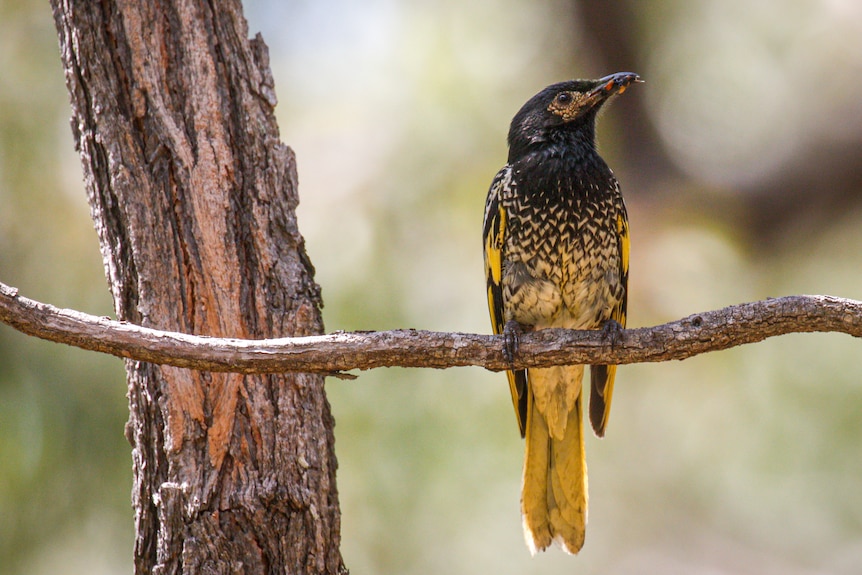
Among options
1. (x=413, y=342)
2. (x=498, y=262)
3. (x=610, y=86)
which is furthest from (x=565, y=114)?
(x=413, y=342)

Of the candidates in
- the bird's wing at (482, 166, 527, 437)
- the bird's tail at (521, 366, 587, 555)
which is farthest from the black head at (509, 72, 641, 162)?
the bird's tail at (521, 366, 587, 555)

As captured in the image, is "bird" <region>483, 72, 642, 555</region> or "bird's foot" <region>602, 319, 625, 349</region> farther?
"bird" <region>483, 72, 642, 555</region>

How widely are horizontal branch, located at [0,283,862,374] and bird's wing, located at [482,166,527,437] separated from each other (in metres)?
1.01

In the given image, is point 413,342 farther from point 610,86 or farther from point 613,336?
point 610,86

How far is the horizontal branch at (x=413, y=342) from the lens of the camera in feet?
8.32

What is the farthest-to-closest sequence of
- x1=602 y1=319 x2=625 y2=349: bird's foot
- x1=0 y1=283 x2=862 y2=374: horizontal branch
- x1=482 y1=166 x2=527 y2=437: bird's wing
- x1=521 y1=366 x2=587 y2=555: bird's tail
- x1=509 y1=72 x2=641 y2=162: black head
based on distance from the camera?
1. x1=509 y1=72 x2=641 y2=162: black head
2. x1=482 y1=166 x2=527 y2=437: bird's wing
3. x1=521 y1=366 x2=587 y2=555: bird's tail
4. x1=602 y1=319 x2=625 y2=349: bird's foot
5. x1=0 y1=283 x2=862 y2=374: horizontal branch

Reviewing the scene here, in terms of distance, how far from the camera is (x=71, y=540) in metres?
4.41

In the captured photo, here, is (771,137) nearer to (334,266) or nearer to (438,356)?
(334,266)

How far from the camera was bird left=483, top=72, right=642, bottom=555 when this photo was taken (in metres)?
3.83

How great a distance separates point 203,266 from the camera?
3076 mm

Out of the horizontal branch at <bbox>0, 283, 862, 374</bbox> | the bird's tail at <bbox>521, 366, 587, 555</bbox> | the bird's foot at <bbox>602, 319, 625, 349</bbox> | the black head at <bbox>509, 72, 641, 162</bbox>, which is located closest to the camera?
the horizontal branch at <bbox>0, 283, 862, 374</bbox>

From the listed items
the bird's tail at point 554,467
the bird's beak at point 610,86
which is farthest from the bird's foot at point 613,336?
the bird's beak at point 610,86

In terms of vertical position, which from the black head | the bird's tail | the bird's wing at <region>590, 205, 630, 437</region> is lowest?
the bird's tail

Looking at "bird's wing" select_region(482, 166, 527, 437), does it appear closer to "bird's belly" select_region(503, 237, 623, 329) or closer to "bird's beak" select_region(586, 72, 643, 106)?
"bird's belly" select_region(503, 237, 623, 329)
